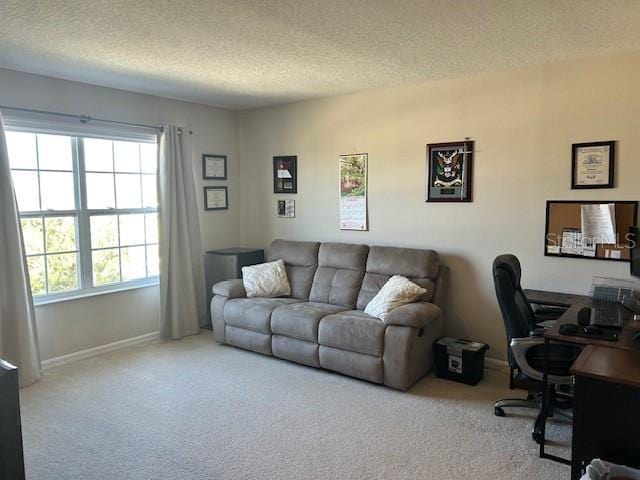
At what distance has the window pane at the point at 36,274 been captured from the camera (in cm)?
380

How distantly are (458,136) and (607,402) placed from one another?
8.21 feet

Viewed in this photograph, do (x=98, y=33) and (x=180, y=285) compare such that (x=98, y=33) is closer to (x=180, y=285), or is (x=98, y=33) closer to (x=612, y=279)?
(x=180, y=285)

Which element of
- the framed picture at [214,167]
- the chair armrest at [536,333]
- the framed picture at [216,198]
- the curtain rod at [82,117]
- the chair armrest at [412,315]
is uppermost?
the curtain rod at [82,117]

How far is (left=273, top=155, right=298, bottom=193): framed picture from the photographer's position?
16.4ft

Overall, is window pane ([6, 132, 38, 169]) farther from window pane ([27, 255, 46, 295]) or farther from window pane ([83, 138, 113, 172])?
window pane ([27, 255, 46, 295])

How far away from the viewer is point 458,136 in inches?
154

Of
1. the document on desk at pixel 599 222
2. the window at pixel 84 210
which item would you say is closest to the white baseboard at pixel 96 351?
the window at pixel 84 210

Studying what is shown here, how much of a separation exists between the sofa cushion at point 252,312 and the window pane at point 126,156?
5.36 ft

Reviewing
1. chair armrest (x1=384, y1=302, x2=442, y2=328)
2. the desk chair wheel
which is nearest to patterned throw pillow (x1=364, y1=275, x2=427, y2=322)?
chair armrest (x1=384, y1=302, x2=442, y2=328)

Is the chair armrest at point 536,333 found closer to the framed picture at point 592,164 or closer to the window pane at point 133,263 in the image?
the framed picture at point 592,164

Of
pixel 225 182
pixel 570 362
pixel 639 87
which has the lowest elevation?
pixel 570 362

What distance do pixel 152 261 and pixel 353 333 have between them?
7.67 ft

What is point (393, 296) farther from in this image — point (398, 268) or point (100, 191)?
point (100, 191)

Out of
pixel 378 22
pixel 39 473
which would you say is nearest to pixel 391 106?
pixel 378 22
